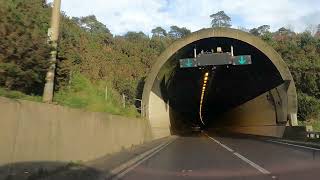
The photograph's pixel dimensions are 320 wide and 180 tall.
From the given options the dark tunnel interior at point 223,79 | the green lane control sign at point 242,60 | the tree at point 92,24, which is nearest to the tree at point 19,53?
the green lane control sign at point 242,60

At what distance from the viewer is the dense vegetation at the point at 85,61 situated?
1543 cm

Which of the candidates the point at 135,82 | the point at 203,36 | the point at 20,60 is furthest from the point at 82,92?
the point at 135,82

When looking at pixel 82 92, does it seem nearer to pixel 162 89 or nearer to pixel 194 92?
pixel 162 89

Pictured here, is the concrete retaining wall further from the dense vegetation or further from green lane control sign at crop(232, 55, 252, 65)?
green lane control sign at crop(232, 55, 252, 65)

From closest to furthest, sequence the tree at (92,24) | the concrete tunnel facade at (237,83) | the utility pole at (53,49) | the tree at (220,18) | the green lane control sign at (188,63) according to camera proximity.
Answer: the utility pole at (53,49)
the concrete tunnel facade at (237,83)
the green lane control sign at (188,63)
the tree at (92,24)
the tree at (220,18)

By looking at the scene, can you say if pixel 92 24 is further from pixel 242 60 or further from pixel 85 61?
pixel 85 61

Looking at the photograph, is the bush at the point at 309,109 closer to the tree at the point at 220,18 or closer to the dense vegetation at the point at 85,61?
the dense vegetation at the point at 85,61

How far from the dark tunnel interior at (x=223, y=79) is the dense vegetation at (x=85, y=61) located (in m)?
4.88

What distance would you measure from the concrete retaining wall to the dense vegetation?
747 millimetres

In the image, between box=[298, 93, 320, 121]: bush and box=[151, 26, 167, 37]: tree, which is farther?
box=[151, 26, 167, 37]: tree

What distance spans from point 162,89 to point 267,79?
34.6 feet

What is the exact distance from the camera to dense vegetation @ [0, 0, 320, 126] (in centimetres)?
1543

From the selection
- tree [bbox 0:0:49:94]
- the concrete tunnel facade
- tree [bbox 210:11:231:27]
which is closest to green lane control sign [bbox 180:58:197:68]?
the concrete tunnel facade

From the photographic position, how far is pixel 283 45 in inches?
3088
